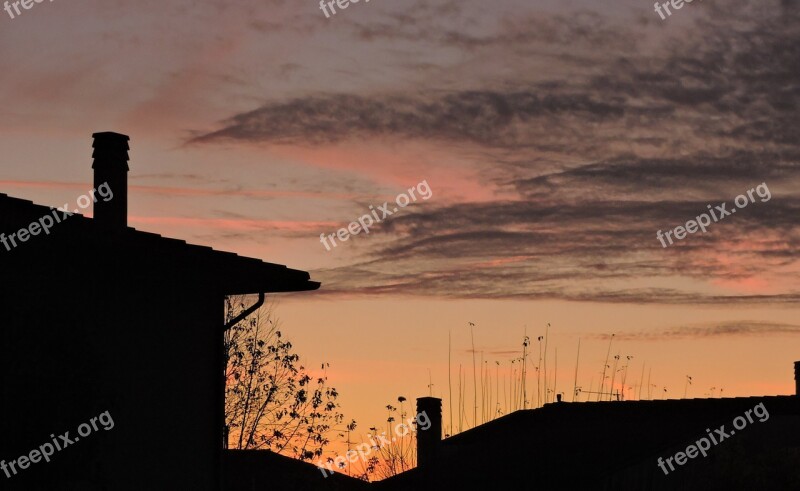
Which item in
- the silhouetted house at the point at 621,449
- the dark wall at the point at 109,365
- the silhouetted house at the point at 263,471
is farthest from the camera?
the silhouetted house at the point at 263,471

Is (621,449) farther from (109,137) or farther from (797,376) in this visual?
(109,137)

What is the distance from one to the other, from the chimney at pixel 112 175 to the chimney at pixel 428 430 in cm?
1479

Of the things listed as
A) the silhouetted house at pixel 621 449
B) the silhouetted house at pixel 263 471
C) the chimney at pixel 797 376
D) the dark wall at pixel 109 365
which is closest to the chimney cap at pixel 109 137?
the dark wall at pixel 109 365

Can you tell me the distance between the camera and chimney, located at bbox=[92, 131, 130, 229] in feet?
53.4

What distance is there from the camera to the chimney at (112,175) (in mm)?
16281

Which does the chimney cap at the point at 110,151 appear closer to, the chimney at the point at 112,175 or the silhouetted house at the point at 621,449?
the chimney at the point at 112,175

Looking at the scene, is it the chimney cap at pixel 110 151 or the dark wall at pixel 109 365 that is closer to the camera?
the dark wall at pixel 109 365

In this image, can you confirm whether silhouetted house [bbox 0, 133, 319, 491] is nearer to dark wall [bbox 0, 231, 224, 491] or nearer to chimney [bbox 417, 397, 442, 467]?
dark wall [bbox 0, 231, 224, 491]

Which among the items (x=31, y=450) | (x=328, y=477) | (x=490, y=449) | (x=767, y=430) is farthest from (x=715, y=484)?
(x=31, y=450)

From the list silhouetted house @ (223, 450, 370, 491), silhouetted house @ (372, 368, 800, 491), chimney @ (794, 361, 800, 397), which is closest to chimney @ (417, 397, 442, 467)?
silhouetted house @ (372, 368, 800, 491)

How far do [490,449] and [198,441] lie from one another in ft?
44.5

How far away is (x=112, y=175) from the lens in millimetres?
16797

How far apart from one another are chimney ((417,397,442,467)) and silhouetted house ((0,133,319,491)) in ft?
39.4

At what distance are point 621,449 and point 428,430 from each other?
19.6 feet
